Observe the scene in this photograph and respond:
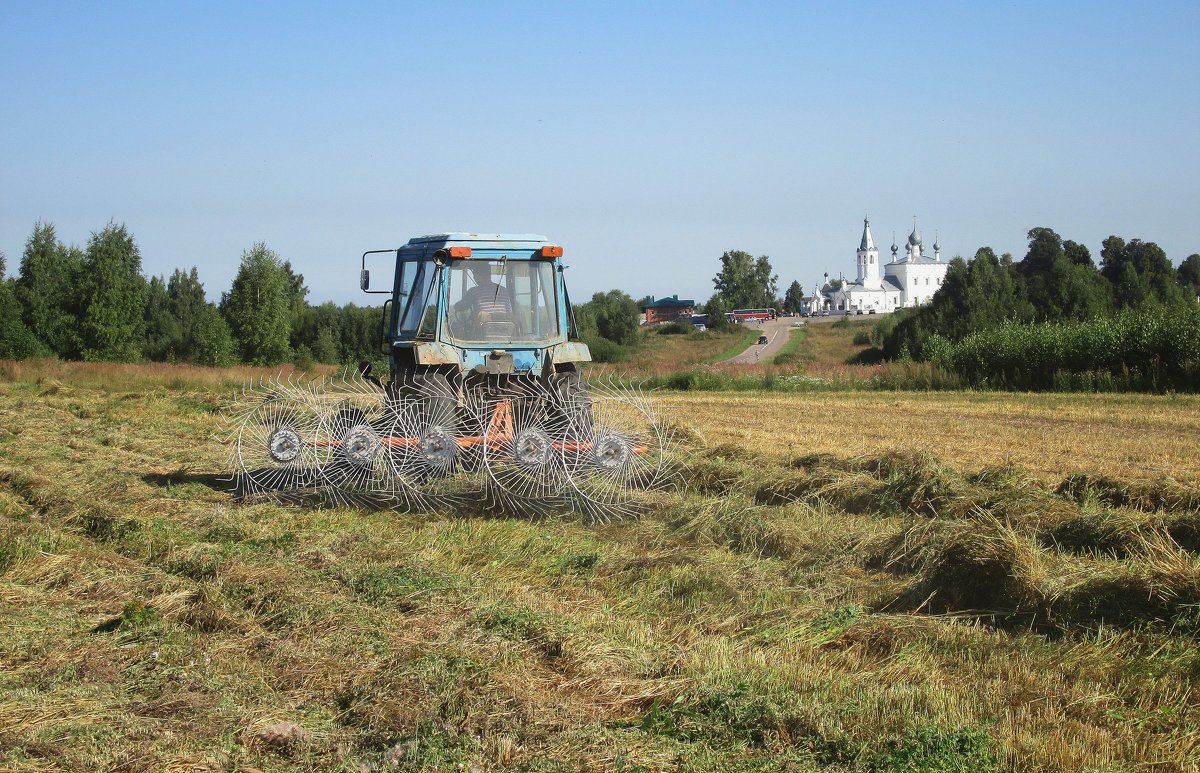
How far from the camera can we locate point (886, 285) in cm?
14900

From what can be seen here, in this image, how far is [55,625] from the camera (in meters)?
4.88

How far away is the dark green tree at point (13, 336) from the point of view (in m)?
43.1

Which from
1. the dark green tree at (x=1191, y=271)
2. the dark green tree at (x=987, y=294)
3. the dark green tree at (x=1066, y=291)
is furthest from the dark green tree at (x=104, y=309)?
the dark green tree at (x=1191, y=271)

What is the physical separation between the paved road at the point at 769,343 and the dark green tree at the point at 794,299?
36.5 meters

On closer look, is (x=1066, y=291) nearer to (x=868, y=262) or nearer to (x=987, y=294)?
(x=987, y=294)

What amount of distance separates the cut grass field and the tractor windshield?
6.00ft

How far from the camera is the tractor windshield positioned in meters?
9.12

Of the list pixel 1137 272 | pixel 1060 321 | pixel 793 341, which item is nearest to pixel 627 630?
pixel 1060 321

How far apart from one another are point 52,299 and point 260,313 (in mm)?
9026

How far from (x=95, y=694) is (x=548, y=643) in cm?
180

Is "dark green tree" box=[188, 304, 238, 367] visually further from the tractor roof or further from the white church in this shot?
the white church

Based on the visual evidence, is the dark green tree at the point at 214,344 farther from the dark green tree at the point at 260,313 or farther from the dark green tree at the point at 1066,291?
the dark green tree at the point at 1066,291

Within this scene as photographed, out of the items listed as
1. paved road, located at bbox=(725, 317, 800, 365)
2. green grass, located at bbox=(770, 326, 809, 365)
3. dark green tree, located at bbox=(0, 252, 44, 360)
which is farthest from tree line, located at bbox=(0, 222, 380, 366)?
green grass, located at bbox=(770, 326, 809, 365)

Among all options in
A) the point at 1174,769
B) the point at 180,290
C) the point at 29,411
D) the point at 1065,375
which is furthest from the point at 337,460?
the point at 180,290
